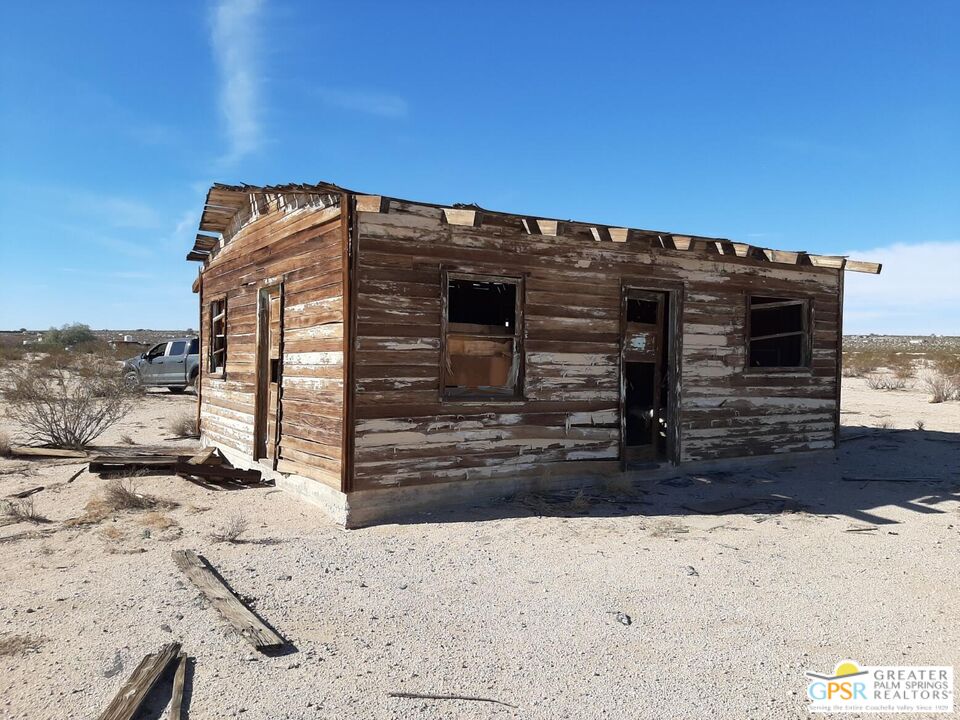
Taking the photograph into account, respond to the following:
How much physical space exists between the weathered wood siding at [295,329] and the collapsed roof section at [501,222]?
0.26 meters

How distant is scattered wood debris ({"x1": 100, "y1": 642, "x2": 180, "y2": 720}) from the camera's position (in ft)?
11.2

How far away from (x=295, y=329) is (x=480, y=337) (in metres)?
2.39

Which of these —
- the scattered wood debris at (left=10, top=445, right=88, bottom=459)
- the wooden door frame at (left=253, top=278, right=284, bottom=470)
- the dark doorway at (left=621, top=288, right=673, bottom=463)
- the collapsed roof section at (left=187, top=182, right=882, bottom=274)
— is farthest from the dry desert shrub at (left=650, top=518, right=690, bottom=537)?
the scattered wood debris at (left=10, top=445, right=88, bottom=459)

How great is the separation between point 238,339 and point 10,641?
6.64 metres

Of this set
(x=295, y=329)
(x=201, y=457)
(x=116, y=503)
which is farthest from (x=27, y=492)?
(x=295, y=329)

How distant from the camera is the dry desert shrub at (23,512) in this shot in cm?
729

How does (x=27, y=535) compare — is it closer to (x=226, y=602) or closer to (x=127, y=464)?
(x=127, y=464)

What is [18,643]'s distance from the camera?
4.22 metres

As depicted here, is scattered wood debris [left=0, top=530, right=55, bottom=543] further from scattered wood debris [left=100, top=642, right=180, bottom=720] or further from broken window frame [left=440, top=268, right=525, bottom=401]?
broken window frame [left=440, top=268, right=525, bottom=401]

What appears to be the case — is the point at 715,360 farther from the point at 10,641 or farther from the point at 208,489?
the point at 10,641

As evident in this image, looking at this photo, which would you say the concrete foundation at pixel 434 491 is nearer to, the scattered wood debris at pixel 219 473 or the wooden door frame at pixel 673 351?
the scattered wood debris at pixel 219 473

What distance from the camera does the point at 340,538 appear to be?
22.0 feet

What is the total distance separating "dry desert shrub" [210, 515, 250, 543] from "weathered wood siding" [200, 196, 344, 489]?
991mm

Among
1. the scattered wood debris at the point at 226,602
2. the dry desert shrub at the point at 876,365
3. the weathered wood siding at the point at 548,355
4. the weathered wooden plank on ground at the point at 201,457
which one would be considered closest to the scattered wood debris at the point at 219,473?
the weathered wooden plank on ground at the point at 201,457
